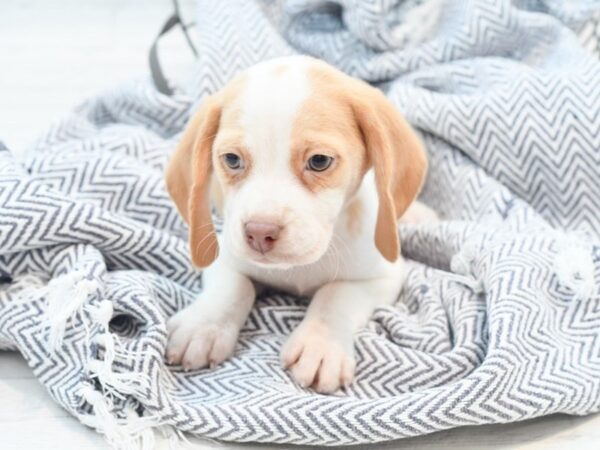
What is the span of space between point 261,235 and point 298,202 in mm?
100

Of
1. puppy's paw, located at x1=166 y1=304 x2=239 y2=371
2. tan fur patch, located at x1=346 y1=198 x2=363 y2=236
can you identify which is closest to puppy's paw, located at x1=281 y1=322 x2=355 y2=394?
puppy's paw, located at x1=166 y1=304 x2=239 y2=371

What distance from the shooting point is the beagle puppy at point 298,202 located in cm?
A: 168

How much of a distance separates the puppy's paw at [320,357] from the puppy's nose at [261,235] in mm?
251

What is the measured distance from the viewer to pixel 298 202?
1.68 metres

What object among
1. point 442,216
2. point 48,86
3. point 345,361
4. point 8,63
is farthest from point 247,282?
point 8,63

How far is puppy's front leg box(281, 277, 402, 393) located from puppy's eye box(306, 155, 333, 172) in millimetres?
338

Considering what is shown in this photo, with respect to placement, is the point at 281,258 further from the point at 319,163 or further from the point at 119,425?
the point at 119,425

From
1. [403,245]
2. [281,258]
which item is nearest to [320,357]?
[281,258]

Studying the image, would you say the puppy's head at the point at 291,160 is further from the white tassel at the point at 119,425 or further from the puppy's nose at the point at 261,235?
the white tassel at the point at 119,425

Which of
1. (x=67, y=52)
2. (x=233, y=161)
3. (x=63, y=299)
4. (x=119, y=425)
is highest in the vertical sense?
(x=233, y=161)

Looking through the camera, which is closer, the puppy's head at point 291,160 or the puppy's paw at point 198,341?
the puppy's head at point 291,160

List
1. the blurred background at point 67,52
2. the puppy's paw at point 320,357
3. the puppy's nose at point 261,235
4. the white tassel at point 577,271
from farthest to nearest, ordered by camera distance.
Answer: the blurred background at point 67,52 < the white tassel at point 577,271 < the puppy's paw at point 320,357 < the puppy's nose at point 261,235

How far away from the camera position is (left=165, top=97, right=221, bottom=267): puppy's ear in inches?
71.5

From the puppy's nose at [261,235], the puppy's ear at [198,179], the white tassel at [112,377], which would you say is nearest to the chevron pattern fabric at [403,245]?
→ the white tassel at [112,377]
